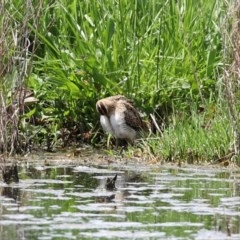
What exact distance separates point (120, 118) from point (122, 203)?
362 cm

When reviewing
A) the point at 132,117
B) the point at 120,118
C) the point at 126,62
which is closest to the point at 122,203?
the point at 132,117

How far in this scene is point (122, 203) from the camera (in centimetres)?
820

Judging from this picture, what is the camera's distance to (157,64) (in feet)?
38.4

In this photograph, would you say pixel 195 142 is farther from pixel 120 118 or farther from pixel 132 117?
pixel 120 118

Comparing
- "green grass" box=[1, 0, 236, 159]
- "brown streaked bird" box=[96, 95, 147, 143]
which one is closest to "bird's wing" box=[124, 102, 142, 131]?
"brown streaked bird" box=[96, 95, 147, 143]

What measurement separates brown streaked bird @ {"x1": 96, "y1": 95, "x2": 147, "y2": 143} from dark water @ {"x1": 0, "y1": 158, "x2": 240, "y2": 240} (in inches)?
45.8

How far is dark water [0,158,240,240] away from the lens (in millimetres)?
7145

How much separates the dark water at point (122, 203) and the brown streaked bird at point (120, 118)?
1.16 meters

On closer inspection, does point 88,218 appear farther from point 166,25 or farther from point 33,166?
point 166,25

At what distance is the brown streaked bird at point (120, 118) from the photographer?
1138cm

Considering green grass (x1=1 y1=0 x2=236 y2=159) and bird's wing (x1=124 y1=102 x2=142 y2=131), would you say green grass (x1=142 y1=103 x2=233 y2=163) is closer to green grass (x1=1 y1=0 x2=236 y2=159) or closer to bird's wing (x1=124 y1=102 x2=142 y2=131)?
green grass (x1=1 y1=0 x2=236 y2=159)

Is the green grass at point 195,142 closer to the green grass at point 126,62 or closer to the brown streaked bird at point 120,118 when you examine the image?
the green grass at point 126,62

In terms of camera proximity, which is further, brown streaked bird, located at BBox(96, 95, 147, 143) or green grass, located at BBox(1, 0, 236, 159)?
green grass, located at BBox(1, 0, 236, 159)

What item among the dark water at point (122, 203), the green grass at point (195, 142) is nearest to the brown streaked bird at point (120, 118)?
the green grass at point (195, 142)
